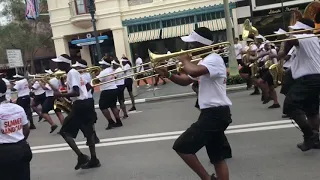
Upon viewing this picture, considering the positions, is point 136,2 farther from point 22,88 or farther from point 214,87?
point 214,87

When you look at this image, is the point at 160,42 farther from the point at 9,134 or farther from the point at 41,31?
the point at 9,134

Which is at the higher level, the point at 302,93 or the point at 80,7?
the point at 80,7

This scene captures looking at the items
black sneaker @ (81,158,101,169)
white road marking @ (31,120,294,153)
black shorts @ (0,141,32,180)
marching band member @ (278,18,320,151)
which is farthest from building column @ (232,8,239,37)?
black shorts @ (0,141,32,180)

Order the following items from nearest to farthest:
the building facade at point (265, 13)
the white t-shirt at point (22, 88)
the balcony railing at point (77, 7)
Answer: the white t-shirt at point (22, 88) < the building facade at point (265, 13) < the balcony railing at point (77, 7)

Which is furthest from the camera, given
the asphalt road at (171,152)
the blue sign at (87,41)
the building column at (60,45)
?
the building column at (60,45)

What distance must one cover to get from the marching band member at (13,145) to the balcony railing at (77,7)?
21.8 m

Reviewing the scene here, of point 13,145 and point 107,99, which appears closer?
point 13,145

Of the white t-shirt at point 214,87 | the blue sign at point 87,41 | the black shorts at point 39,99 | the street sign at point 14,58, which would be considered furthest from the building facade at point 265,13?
the white t-shirt at point 214,87

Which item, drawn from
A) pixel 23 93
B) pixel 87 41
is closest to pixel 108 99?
pixel 23 93

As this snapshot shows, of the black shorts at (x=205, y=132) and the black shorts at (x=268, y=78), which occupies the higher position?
the black shorts at (x=205, y=132)

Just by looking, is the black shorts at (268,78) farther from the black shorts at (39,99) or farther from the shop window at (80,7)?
the shop window at (80,7)

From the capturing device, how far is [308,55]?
5332mm

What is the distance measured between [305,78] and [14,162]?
12.4 ft

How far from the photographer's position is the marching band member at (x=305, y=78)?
17.4ft
